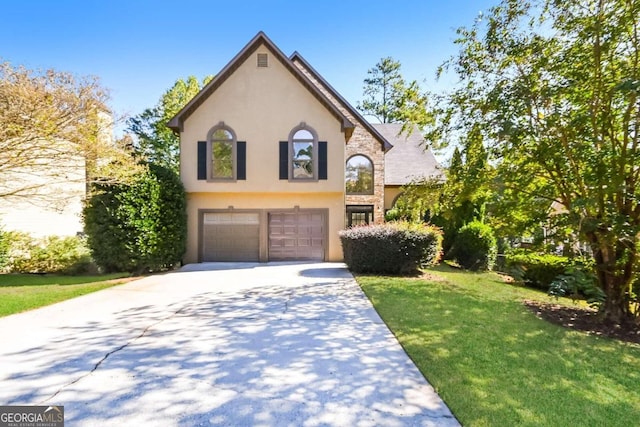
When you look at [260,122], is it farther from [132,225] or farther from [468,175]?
[468,175]

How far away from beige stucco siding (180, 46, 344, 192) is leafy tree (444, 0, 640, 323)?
22.6 feet

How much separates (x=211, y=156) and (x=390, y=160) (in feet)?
35.5

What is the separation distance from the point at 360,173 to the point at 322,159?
3801 millimetres

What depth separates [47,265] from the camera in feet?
39.0

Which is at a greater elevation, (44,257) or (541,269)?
(44,257)

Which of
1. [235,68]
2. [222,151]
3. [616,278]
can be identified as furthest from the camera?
[222,151]

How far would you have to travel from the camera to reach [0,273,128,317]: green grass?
22.3 feet

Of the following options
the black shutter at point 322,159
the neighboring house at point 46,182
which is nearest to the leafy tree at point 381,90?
the black shutter at point 322,159

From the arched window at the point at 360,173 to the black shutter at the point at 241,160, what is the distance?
214 inches

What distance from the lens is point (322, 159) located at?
13273 mm

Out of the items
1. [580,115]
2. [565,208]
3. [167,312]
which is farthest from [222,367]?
[565,208]

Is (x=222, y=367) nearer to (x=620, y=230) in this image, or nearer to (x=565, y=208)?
(x=620, y=230)

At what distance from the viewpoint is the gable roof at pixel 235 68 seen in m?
12.9

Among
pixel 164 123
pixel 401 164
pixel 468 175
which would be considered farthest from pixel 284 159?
pixel 164 123
